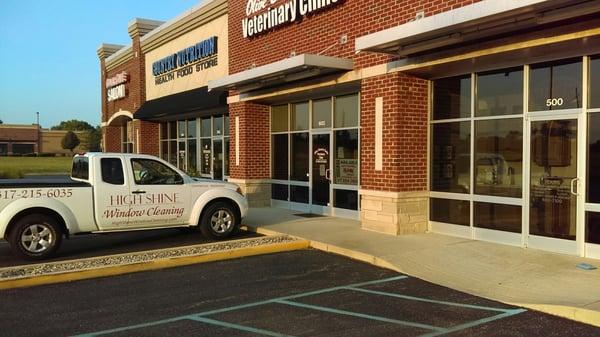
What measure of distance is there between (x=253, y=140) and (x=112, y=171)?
21.2 feet

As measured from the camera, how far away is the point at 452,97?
1035 cm

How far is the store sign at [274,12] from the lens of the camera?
41.4 feet

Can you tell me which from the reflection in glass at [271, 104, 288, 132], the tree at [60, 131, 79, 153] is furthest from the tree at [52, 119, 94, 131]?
the reflection in glass at [271, 104, 288, 132]

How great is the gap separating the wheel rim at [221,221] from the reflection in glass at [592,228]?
20.7ft

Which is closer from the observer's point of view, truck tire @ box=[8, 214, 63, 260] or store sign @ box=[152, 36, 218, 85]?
truck tire @ box=[8, 214, 63, 260]

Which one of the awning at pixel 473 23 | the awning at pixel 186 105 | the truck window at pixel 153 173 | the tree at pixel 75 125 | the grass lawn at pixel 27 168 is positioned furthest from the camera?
the tree at pixel 75 125

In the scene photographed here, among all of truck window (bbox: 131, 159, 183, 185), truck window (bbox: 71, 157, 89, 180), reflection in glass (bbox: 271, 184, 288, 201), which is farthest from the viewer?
reflection in glass (bbox: 271, 184, 288, 201)

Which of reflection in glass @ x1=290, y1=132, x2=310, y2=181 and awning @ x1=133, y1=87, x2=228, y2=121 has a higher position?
awning @ x1=133, y1=87, x2=228, y2=121

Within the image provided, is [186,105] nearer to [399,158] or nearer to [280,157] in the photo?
[280,157]

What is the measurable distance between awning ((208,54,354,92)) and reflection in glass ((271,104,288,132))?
4.23 ft

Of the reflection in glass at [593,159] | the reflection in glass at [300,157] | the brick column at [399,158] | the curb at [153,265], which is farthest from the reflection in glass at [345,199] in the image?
the reflection in glass at [593,159]

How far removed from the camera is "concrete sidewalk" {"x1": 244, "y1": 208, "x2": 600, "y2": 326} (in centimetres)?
618

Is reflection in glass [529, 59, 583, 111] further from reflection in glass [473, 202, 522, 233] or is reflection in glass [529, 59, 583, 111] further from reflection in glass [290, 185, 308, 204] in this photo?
reflection in glass [290, 185, 308, 204]

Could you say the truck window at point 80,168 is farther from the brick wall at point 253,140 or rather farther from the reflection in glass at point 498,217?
the reflection in glass at point 498,217
